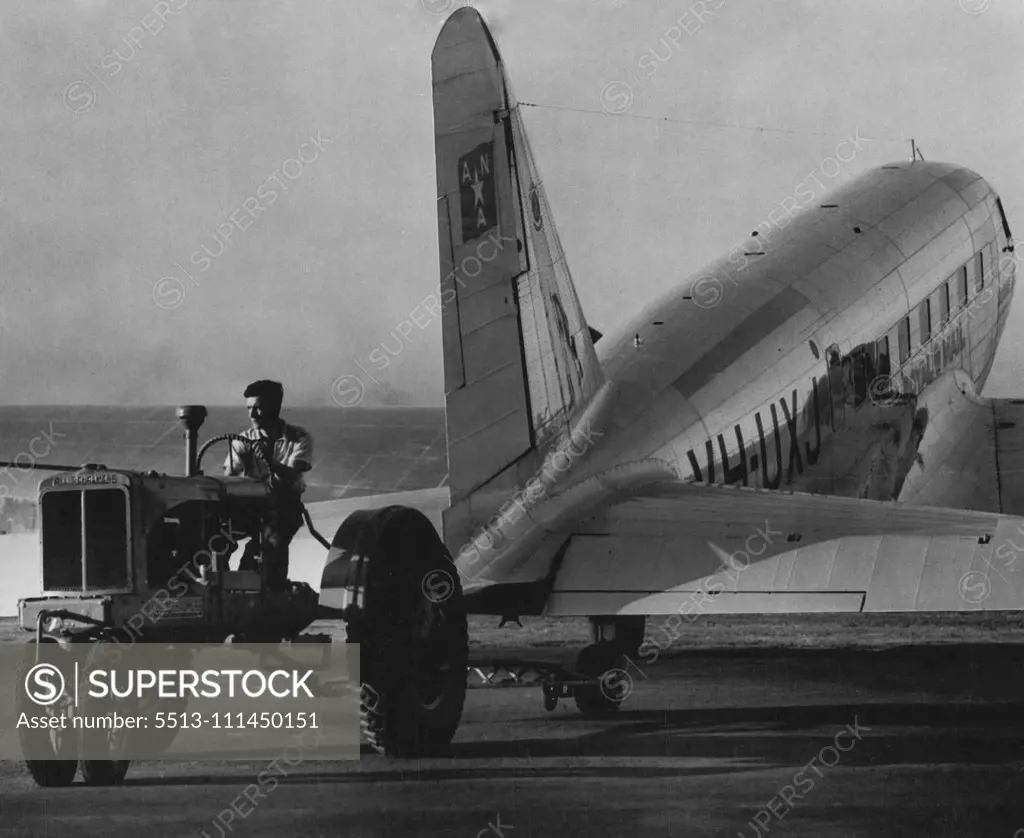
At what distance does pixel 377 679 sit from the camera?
372 inches

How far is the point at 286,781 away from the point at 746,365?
7.51 metres

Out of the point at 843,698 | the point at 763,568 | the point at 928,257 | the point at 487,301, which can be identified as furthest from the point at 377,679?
the point at 928,257

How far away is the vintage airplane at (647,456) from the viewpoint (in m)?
9.98

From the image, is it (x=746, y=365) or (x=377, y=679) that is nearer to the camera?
(x=377, y=679)

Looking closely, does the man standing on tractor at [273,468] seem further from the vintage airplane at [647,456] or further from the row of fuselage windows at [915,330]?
the row of fuselage windows at [915,330]

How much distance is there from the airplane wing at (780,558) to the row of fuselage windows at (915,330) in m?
5.98

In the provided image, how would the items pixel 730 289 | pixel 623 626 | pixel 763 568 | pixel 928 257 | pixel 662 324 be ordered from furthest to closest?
pixel 928 257
pixel 730 289
pixel 662 324
pixel 623 626
pixel 763 568

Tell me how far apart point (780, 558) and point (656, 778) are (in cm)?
186

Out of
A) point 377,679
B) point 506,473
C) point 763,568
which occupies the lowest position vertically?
point 377,679

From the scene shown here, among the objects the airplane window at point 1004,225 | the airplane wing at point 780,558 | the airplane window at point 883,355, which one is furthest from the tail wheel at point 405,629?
the airplane window at point 1004,225

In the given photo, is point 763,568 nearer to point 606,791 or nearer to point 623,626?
point 606,791

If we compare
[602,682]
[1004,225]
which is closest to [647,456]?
[602,682]

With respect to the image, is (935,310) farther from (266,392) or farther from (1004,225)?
(266,392)

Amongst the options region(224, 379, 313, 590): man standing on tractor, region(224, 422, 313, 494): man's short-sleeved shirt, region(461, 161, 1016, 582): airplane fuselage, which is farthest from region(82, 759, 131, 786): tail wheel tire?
region(461, 161, 1016, 582): airplane fuselage
